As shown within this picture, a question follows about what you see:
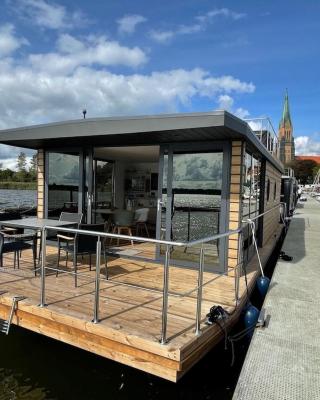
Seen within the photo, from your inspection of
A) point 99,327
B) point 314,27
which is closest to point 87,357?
point 99,327

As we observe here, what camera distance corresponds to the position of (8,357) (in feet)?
13.0

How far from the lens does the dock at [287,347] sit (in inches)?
94.6

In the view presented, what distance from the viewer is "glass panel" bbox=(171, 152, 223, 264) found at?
17.1ft

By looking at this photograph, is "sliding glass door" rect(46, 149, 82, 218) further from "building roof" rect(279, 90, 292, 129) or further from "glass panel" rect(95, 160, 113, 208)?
"building roof" rect(279, 90, 292, 129)

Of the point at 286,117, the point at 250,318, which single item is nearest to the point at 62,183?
the point at 250,318

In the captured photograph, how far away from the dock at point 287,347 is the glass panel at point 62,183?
3.98 m

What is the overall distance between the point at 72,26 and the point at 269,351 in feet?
27.9

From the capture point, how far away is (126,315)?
11.0 ft

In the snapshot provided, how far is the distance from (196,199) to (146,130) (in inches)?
56.5

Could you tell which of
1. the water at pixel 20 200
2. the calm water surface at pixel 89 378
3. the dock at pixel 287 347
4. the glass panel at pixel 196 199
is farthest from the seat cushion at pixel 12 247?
the water at pixel 20 200

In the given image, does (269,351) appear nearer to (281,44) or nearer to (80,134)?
(80,134)

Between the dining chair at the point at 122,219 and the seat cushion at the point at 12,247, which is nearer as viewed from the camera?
the seat cushion at the point at 12,247

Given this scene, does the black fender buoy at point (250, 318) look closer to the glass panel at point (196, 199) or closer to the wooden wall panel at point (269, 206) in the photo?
the glass panel at point (196, 199)

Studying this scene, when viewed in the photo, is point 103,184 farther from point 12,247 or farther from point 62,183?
point 12,247
